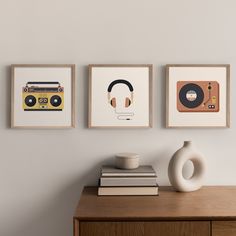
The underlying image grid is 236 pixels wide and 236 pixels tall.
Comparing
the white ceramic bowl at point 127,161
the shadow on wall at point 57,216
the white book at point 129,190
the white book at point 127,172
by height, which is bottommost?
the shadow on wall at point 57,216

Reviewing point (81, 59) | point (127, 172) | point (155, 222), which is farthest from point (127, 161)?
point (81, 59)

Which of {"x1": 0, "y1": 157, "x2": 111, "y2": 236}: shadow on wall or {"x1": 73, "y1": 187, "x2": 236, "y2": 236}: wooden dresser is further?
{"x1": 0, "y1": 157, "x2": 111, "y2": 236}: shadow on wall

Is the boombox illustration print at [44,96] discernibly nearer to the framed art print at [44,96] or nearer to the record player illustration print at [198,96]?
the framed art print at [44,96]

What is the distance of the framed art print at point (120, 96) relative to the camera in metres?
1.83

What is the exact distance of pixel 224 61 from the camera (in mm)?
1864

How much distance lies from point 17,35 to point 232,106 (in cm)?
127

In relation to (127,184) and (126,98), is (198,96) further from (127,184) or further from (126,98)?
(127,184)

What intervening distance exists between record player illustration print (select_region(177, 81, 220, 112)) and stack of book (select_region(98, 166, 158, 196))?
0.45 metres

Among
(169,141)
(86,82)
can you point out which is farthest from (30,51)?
(169,141)

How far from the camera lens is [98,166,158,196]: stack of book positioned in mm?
1656

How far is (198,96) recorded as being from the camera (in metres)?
1.84

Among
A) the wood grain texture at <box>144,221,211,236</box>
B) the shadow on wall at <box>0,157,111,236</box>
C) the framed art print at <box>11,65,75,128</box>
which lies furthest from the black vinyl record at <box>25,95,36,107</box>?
the wood grain texture at <box>144,221,211,236</box>

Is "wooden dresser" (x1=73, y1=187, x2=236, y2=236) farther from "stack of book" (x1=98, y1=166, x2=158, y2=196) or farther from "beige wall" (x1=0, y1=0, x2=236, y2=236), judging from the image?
"beige wall" (x1=0, y1=0, x2=236, y2=236)

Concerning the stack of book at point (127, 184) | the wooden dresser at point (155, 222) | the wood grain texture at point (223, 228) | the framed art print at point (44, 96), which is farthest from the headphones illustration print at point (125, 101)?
the wood grain texture at point (223, 228)
